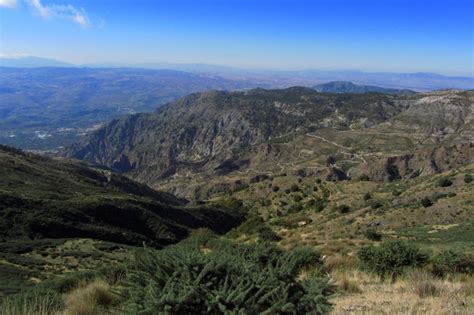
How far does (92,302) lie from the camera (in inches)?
314

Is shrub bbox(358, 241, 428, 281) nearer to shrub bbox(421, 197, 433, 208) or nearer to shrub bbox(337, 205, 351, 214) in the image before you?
shrub bbox(421, 197, 433, 208)

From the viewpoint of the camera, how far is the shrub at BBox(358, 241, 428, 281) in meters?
11.8

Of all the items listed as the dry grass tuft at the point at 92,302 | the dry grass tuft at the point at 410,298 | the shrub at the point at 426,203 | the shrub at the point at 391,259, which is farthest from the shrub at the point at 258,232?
the dry grass tuft at the point at 92,302

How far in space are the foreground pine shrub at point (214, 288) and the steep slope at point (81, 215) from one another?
48.4 meters

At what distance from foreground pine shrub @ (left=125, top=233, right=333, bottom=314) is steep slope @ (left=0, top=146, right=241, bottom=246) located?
48.4 m

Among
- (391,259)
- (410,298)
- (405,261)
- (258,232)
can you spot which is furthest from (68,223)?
(410,298)

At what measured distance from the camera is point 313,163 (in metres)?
137

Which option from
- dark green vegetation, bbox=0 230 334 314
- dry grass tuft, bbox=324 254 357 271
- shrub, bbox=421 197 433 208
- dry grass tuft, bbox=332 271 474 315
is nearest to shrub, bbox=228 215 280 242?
dry grass tuft, bbox=324 254 357 271

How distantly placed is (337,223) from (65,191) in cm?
5803

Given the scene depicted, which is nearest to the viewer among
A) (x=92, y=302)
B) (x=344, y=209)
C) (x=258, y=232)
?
(x=92, y=302)

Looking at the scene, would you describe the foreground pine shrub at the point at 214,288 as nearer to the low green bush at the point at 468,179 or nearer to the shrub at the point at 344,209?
the low green bush at the point at 468,179

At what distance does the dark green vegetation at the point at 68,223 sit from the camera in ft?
126

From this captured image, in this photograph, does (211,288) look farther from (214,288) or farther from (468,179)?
(468,179)

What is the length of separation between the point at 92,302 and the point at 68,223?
2045 inches
